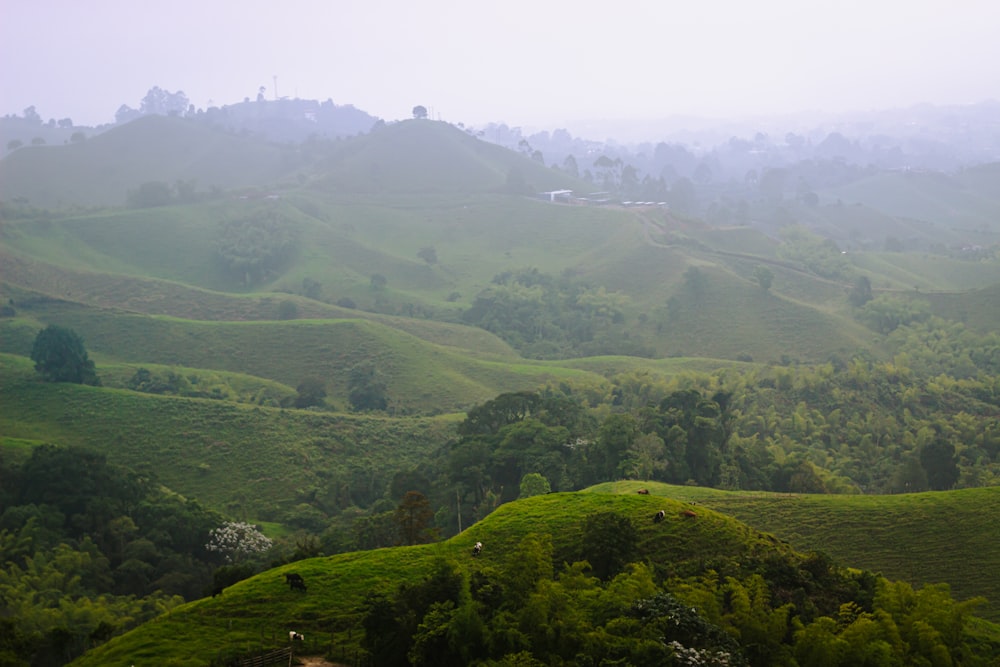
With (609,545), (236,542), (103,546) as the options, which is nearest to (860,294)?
(236,542)

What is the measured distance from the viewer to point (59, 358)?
50594 millimetres

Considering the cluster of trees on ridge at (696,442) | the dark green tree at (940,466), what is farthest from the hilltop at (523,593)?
the dark green tree at (940,466)

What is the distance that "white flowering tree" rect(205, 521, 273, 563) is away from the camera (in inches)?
1356

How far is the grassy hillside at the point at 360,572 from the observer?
773 inches

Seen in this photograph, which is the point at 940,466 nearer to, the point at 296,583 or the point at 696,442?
the point at 696,442

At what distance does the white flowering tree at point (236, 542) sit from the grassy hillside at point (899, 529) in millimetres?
16055

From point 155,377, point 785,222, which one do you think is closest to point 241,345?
point 155,377

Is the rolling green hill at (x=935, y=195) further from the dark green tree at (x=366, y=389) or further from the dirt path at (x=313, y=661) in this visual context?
the dirt path at (x=313, y=661)

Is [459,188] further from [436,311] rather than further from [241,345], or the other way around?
[241,345]

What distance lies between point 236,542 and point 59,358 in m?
23.8

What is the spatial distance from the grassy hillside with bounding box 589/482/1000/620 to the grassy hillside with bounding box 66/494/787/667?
18.8 feet

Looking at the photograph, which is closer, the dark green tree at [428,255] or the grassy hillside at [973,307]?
the grassy hillside at [973,307]

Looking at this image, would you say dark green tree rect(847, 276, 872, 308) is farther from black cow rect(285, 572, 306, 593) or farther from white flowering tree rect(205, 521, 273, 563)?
black cow rect(285, 572, 306, 593)

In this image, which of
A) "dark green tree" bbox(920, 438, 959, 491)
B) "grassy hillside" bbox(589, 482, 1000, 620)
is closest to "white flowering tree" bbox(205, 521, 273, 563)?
"grassy hillside" bbox(589, 482, 1000, 620)
